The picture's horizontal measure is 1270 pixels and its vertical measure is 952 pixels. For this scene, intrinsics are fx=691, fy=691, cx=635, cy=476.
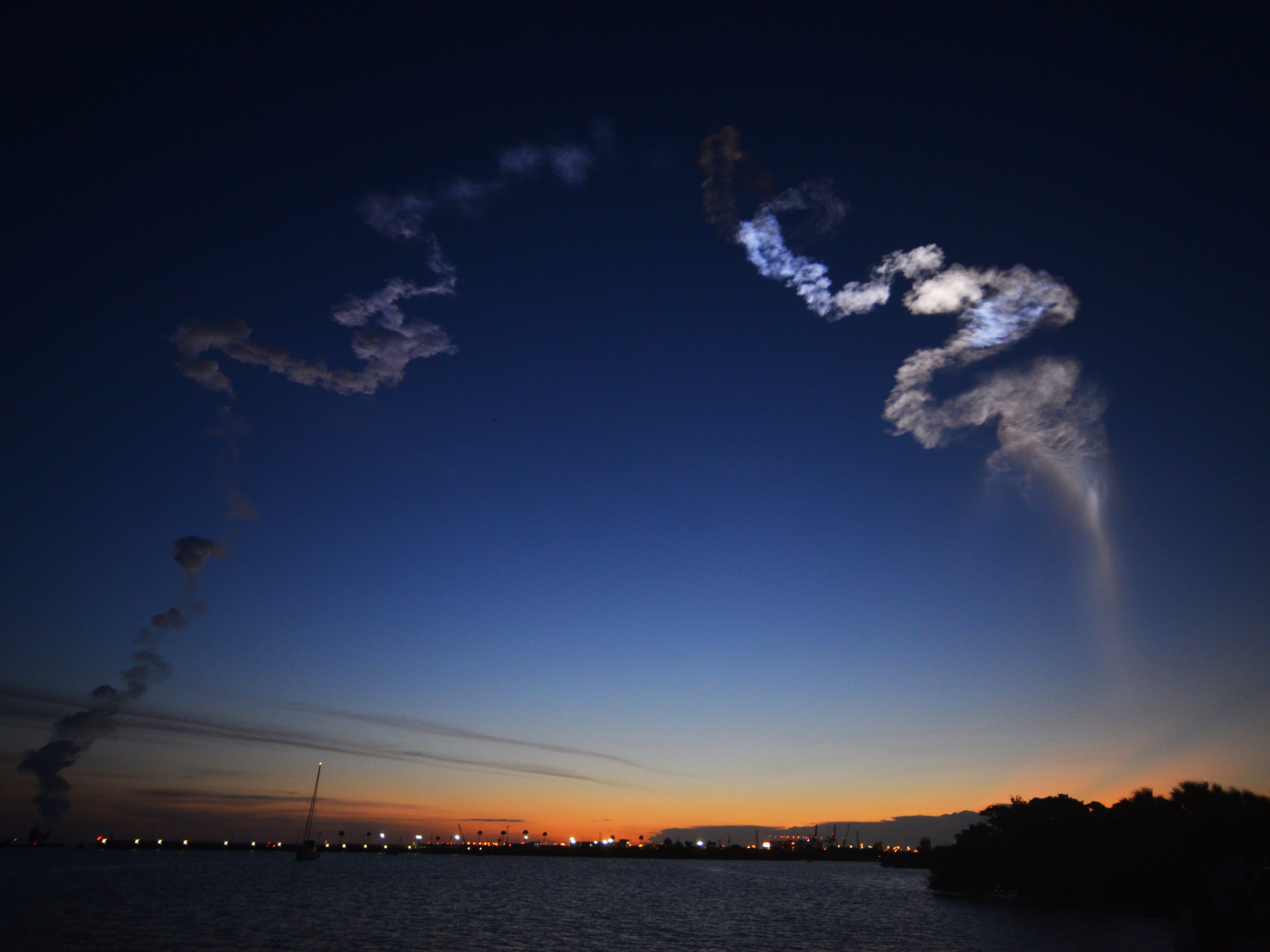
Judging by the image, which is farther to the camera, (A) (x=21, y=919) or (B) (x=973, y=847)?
(B) (x=973, y=847)

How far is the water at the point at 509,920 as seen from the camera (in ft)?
185

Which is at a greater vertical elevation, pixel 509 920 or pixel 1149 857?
pixel 1149 857

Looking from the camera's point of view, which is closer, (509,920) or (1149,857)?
(1149,857)

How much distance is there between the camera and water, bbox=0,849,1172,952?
56281 mm

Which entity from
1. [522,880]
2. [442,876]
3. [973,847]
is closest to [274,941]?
[973,847]

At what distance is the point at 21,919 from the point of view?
63.2 m

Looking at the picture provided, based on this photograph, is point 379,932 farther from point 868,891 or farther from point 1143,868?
point 868,891

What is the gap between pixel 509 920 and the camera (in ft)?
244

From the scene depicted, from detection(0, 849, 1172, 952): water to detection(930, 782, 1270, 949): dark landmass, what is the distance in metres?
3.57

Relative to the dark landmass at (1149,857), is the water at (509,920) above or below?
below

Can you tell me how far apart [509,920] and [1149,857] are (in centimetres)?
6702

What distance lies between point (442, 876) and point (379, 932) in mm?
124350

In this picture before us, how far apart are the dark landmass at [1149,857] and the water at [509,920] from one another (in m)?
3.57

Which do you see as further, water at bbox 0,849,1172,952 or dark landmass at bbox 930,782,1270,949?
water at bbox 0,849,1172,952
